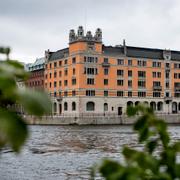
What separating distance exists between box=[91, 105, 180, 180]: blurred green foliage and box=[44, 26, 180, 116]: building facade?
92604mm

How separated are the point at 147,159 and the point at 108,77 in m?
96.3

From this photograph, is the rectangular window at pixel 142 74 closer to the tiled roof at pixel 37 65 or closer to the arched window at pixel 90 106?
the arched window at pixel 90 106

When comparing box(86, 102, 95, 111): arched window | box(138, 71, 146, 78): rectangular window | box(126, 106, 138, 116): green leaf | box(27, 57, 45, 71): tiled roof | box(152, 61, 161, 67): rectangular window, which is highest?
box(27, 57, 45, 71): tiled roof

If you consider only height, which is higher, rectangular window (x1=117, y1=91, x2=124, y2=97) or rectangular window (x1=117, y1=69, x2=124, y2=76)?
rectangular window (x1=117, y1=69, x2=124, y2=76)

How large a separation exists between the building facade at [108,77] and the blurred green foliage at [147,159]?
9260 centimetres

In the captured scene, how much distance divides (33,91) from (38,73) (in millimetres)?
119167

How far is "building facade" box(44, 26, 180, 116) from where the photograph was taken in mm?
96062

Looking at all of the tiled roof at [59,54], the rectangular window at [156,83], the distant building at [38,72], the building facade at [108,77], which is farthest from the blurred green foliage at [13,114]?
the distant building at [38,72]

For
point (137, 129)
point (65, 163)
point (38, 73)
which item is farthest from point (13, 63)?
point (38, 73)

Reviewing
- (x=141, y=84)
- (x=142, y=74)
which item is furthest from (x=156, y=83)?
(x=142, y=74)

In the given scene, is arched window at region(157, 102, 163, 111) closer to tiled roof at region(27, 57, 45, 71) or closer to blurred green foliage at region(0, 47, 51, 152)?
tiled roof at region(27, 57, 45, 71)

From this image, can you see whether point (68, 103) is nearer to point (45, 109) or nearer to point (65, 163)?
point (65, 163)

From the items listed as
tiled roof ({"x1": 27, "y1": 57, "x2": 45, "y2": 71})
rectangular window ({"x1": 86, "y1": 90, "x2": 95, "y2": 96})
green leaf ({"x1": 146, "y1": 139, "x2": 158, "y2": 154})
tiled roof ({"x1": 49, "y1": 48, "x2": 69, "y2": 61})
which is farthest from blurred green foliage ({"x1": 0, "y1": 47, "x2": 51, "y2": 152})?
tiled roof ({"x1": 27, "y1": 57, "x2": 45, "y2": 71})

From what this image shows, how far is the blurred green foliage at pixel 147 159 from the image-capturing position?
6.57 feet
